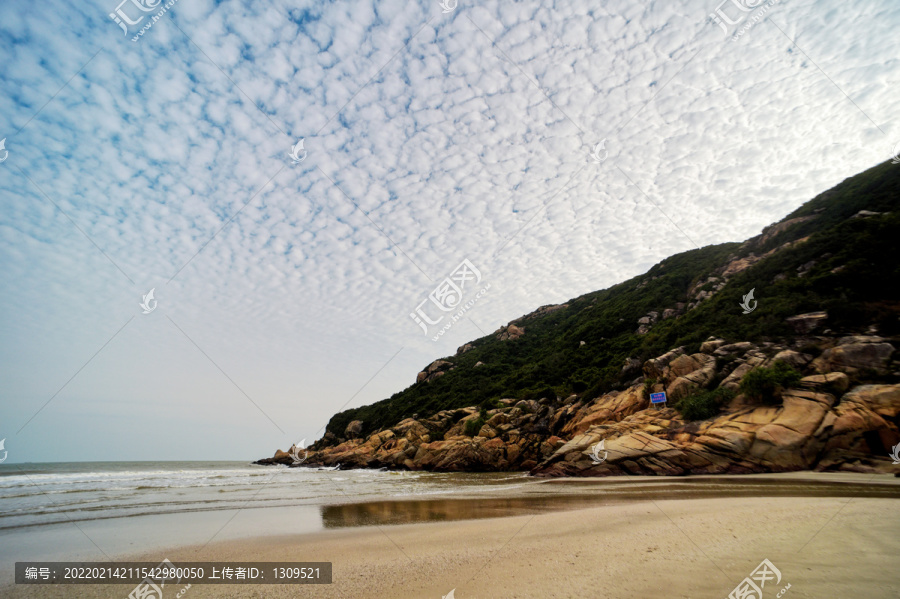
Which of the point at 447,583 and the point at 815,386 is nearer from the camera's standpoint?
the point at 447,583

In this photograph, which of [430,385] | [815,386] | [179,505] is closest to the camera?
[179,505]

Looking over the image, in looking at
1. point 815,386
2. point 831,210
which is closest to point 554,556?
point 815,386

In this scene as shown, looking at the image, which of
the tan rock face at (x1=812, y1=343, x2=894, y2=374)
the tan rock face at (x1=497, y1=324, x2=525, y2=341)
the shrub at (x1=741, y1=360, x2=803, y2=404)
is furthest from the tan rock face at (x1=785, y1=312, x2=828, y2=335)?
the tan rock face at (x1=497, y1=324, x2=525, y2=341)

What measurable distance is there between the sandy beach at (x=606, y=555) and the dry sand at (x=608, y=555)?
0.02 m

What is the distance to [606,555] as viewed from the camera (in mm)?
6188

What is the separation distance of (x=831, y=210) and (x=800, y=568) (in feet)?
157

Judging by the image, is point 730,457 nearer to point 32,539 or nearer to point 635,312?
point 32,539

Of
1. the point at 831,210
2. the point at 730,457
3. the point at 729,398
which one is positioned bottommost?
the point at 730,457

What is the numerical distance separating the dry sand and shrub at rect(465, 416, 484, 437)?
31157 mm

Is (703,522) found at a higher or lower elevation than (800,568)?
lower

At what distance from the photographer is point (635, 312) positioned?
49.9 metres
